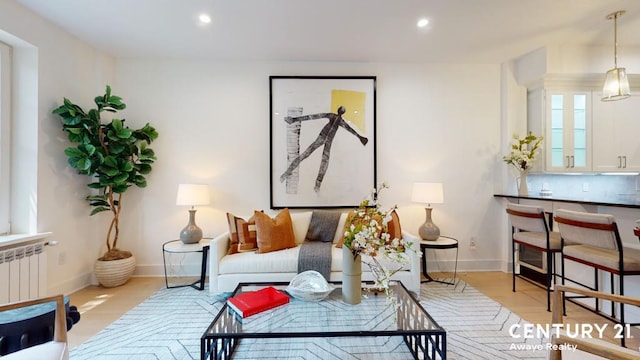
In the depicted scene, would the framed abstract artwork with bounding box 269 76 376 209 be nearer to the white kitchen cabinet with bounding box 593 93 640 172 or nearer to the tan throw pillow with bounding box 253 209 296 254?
the tan throw pillow with bounding box 253 209 296 254

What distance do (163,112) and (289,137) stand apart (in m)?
1.63

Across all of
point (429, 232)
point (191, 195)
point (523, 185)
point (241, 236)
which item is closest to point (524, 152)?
point (523, 185)

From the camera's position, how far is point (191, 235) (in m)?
3.17

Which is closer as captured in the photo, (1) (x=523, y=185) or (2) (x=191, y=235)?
(2) (x=191, y=235)

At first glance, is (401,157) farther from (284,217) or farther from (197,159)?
(197,159)

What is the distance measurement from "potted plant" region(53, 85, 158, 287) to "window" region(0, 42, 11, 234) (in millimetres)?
337

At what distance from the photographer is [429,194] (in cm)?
333

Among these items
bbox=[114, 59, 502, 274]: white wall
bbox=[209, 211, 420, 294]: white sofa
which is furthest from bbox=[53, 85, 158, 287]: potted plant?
bbox=[209, 211, 420, 294]: white sofa

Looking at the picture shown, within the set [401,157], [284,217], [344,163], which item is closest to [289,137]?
[344,163]

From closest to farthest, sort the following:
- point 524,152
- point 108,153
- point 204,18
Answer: point 204,18 → point 108,153 → point 524,152

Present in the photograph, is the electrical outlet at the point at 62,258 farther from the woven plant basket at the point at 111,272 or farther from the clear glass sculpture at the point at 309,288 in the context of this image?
the clear glass sculpture at the point at 309,288

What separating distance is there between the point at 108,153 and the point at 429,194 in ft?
12.0

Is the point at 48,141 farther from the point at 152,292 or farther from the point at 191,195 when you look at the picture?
the point at 152,292

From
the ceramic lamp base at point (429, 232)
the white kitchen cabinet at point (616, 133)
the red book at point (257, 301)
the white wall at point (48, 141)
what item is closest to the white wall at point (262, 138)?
the ceramic lamp base at point (429, 232)
